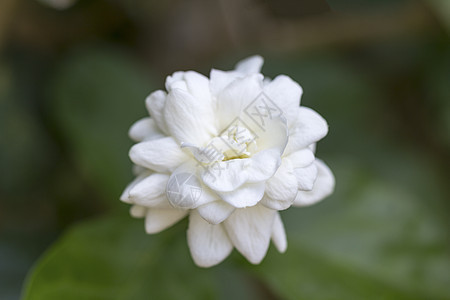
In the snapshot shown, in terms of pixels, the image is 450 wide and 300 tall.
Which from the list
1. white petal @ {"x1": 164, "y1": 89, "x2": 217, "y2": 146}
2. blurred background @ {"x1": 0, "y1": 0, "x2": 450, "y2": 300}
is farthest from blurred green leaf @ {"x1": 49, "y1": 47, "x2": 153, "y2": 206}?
white petal @ {"x1": 164, "y1": 89, "x2": 217, "y2": 146}

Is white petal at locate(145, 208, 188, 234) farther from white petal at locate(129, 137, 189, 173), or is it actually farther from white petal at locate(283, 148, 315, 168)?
white petal at locate(283, 148, 315, 168)

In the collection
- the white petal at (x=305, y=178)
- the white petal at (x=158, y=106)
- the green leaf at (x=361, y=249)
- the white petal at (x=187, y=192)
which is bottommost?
the green leaf at (x=361, y=249)

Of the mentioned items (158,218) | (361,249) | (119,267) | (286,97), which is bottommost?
(361,249)

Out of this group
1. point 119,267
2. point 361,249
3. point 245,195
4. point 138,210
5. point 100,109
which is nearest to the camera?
point 245,195

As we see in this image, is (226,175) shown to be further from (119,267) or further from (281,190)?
(119,267)

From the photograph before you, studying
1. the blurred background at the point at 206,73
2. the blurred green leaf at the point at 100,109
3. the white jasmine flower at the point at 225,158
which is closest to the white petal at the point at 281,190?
the white jasmine flower at the point at 225,158

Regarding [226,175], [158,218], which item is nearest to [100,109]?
[158,218]

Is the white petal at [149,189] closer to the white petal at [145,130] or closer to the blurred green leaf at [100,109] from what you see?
the white petal at [145,130]
